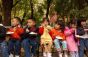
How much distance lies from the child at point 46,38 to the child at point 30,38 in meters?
0.26

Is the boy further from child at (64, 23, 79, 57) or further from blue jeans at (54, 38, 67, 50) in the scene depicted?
child at (64, 23, 79, 57)

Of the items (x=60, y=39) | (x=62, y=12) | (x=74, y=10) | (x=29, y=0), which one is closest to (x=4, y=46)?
(x=60, y=39)

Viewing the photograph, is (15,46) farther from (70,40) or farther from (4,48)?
(70,40)

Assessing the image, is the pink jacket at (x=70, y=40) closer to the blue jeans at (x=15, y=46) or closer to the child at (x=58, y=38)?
the child at (x=58, y=38)

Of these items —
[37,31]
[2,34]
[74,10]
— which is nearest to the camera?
[2,34]

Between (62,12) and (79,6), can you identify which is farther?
(62,12)

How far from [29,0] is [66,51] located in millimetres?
18185

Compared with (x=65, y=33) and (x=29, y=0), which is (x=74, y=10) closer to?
(x=65, y=33)

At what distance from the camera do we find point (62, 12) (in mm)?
17453

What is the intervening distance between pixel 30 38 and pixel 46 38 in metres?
0.55

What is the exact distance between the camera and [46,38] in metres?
10.5

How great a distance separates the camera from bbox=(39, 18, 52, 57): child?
10.5 m

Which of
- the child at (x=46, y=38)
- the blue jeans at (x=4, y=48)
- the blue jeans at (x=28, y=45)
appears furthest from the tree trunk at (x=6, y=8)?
the blue jeans at (x=4, y=48)

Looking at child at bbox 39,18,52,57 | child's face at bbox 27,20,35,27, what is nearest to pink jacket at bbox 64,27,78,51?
child at bbox 39,18,52,57
